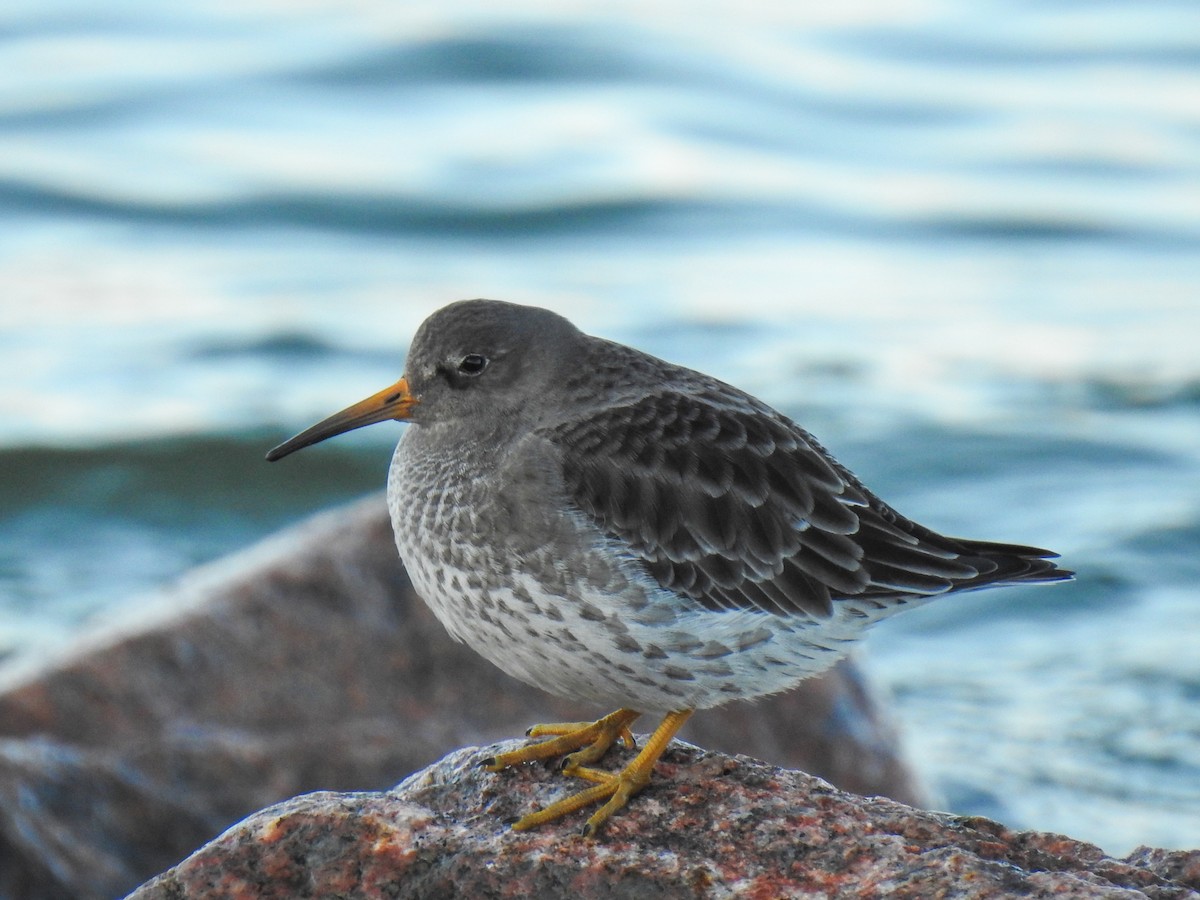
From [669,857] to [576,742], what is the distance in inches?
43.4

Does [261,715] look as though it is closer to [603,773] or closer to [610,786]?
[603,773]

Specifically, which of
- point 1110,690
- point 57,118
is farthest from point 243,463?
point 57,118

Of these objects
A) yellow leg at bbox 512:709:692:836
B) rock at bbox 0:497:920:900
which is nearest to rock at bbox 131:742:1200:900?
yellow leg at bbox 512:709:692:836

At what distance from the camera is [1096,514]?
49.1 ft

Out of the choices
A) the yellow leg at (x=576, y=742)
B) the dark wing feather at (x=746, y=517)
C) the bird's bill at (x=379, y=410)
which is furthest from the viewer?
the bird's bill at (x=379, y=410)

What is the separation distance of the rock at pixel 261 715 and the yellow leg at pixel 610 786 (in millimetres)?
2926

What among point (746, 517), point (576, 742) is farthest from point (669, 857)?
point (746, 517)

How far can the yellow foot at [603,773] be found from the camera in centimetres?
539

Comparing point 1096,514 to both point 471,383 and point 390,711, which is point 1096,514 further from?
point 471,383

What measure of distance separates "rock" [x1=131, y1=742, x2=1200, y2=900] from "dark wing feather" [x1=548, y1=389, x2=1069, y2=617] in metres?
0.98

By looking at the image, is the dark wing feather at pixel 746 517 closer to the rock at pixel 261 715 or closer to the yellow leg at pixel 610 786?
the yellow leg at pixel 610 786

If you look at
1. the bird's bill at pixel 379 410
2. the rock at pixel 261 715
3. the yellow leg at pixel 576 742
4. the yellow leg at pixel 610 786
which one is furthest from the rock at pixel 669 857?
the rock at pixel 261 715

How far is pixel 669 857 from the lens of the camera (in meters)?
5.14

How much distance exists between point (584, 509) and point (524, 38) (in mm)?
20891
